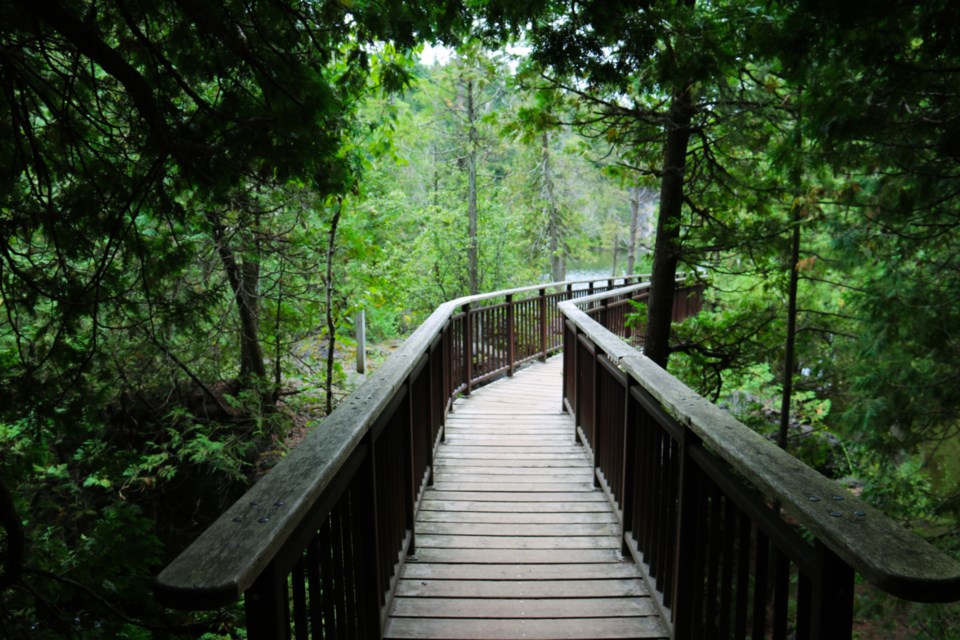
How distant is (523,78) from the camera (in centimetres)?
624

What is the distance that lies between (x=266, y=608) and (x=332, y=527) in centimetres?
61

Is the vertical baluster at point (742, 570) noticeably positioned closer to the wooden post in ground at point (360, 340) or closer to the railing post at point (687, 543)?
the railing post at point (687, 543)

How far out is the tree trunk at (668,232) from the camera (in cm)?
627

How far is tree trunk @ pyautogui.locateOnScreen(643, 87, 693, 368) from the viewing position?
6273 millimetres

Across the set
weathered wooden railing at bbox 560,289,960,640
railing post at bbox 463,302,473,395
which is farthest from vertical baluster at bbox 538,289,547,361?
weathered wooden railing at bbox 560,289,960,640

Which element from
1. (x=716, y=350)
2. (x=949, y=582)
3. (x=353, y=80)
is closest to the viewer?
(x=949, y=582)

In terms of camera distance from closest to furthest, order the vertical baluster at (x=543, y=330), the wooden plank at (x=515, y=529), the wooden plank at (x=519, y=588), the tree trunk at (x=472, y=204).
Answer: the wooden plank at (x=519, y=588), the wooden plank at (x=515, y=529), the vertical baluster at (x=543, y=330), the tree trunk at (x=472, y=204)

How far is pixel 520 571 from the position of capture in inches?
137

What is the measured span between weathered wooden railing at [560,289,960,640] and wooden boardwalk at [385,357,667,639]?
0.69 ft

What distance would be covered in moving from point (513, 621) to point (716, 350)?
560 centimetres

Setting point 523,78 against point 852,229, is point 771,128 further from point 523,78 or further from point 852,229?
point 523,78

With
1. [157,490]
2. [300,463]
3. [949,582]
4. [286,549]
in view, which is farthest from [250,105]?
[157,490]

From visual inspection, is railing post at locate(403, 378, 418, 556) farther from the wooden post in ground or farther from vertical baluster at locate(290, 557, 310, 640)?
the wooden post in ground

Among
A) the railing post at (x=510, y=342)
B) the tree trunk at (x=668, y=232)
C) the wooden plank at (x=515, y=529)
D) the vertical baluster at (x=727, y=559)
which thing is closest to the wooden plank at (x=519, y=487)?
the wooden plank at (x=515, y=529)
